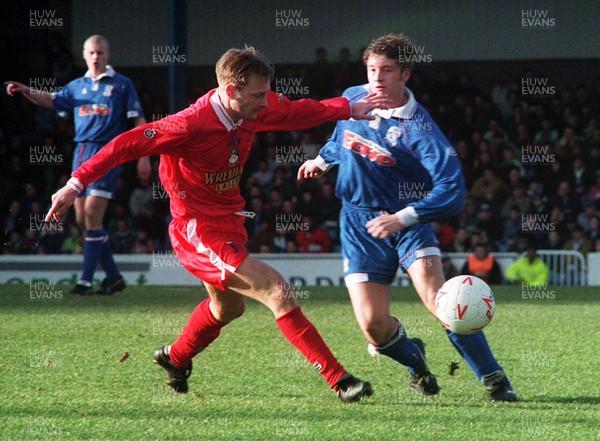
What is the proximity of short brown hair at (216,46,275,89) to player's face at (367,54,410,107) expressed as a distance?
24.5 inches

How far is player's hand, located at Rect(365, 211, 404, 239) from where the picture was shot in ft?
16.1

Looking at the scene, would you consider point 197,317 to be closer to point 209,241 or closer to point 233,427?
point 209,241

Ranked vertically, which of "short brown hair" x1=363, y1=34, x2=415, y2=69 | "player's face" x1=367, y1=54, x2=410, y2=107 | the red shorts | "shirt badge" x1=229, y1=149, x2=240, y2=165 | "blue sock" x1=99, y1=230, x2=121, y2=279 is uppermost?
"short brown hair" x1=363, y1=34, x2=415, y2=69

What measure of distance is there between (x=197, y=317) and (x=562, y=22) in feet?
48.9

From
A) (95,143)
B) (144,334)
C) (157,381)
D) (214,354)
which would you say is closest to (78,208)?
(95,143)

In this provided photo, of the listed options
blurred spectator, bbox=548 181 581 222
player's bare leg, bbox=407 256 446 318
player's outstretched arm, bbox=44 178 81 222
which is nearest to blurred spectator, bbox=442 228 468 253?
blurred spectator, bbox=548 181 581 222

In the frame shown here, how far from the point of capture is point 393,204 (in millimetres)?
5336

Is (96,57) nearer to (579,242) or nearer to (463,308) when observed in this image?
(463,308)

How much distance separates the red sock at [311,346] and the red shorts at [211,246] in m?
0.37

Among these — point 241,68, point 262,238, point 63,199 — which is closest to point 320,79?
point 262,238

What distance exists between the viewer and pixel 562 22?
60.8 ft

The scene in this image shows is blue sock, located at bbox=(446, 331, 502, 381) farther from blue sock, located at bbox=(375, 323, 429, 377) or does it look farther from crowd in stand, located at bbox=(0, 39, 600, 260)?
crowd in stand, located at bbox=(0, 39, 600, 260)

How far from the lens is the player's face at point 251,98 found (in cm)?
482

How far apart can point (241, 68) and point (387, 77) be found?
2.81 feet
